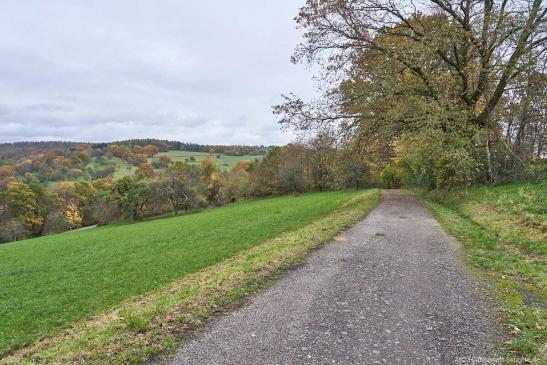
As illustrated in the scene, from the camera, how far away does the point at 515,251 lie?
9812mm

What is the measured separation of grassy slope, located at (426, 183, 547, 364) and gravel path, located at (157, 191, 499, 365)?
16.8 inches

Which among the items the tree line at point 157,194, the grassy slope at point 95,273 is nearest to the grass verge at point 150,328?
the grassy slope at point 95,273

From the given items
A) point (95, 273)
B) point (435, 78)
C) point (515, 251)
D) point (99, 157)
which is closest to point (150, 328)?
point (515, 251)

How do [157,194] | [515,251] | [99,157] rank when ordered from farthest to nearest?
[99,157] < [157,194] < [515,251]

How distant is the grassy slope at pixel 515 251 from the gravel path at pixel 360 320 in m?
0.43

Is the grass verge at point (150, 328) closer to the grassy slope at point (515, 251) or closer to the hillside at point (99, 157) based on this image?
the grassy slope at point (515, 251)

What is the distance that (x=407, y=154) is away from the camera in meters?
24.5

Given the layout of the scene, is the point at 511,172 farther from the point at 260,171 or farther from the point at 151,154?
the point at 151,154

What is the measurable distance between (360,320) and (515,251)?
273 inches

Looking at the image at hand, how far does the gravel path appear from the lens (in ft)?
15.2

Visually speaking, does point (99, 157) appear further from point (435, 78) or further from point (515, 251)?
point (515, 251)

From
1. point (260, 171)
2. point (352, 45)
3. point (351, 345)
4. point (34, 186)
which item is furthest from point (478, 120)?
point (34, 186)

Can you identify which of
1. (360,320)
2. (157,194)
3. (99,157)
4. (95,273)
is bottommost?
(157,194)

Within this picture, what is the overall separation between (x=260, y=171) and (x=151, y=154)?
8539 cm
